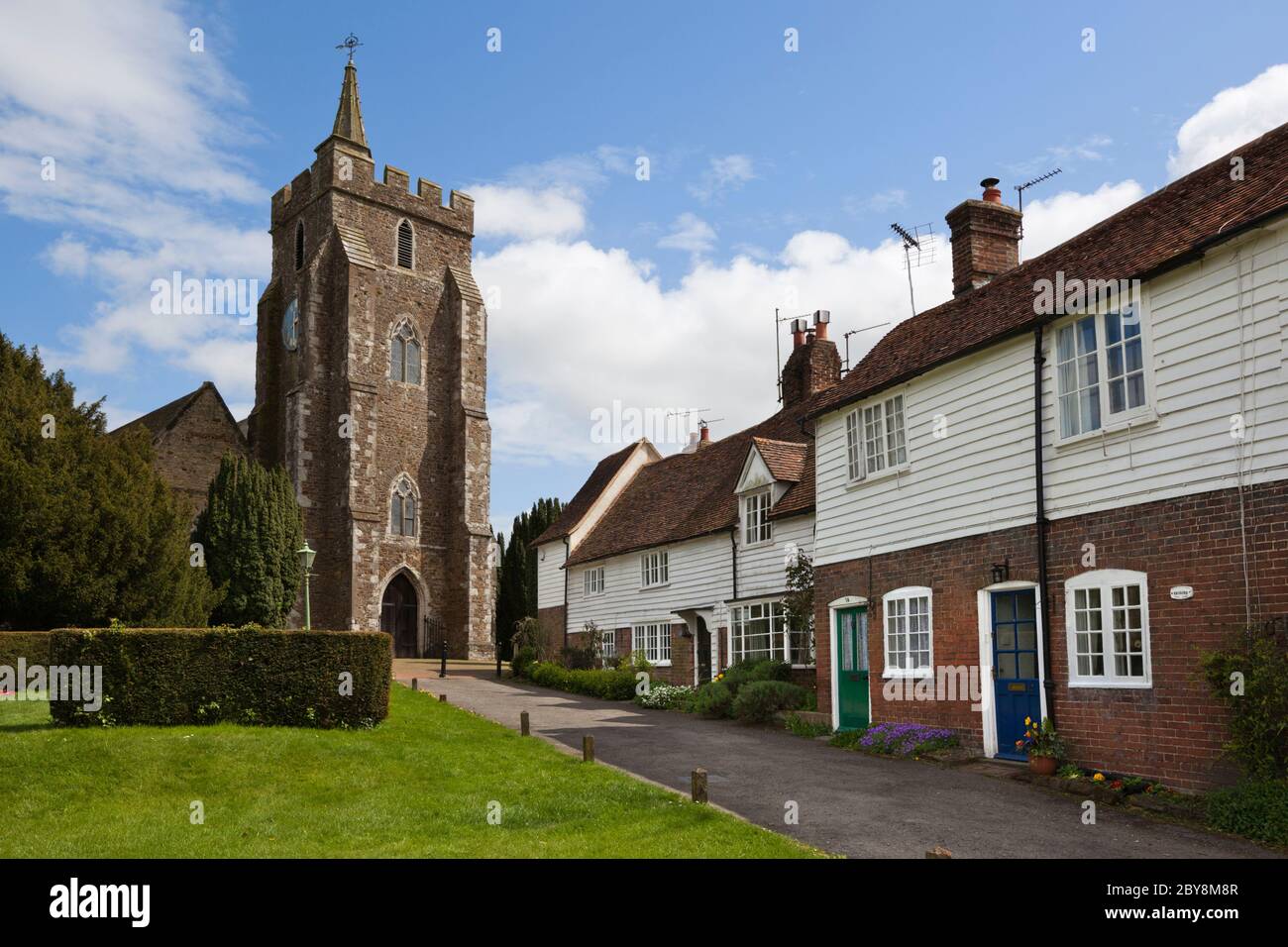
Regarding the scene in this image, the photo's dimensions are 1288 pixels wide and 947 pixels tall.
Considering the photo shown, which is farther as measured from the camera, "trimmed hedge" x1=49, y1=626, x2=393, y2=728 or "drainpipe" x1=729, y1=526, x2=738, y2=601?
"drainpipe" x1=729, y1=526, x2=738, y2=601

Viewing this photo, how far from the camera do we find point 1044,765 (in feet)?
41.7

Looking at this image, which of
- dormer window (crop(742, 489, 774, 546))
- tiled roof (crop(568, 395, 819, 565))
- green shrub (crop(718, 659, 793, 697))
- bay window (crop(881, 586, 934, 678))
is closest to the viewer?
bay window (crop(881, 586, 934, 678))

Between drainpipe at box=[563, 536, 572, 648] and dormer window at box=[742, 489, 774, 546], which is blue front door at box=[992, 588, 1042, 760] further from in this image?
drainpipe at box=[563, 536, 572, 648]

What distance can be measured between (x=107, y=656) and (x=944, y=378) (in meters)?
12.9

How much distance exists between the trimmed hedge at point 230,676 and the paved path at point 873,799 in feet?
11.8

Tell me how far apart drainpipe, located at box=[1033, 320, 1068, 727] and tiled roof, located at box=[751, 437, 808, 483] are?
996 centimetres

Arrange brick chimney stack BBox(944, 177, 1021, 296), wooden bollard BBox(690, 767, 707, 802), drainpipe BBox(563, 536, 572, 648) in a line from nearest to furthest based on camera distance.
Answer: wooden bollard BBox(690, 767, 707, 802)
brick chimney stack BBox(944, 177, 1021, 296)
drainpipe BBox(563, 536, 572, 648)

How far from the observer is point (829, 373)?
91.8 ft

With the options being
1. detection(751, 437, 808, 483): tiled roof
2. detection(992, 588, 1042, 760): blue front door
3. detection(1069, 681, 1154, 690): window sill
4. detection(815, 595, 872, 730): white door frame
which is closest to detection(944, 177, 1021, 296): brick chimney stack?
detection(751, 437, 808, 483): tiled roof

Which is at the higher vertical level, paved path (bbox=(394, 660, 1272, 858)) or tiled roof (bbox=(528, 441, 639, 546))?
tiled roof (bbox=(528, 441, 639, 546))

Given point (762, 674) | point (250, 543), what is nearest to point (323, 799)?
point (762, 674)

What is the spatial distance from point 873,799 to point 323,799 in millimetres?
6287

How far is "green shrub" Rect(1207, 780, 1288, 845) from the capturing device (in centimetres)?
931

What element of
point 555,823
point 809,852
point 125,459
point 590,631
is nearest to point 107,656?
point 555,823
